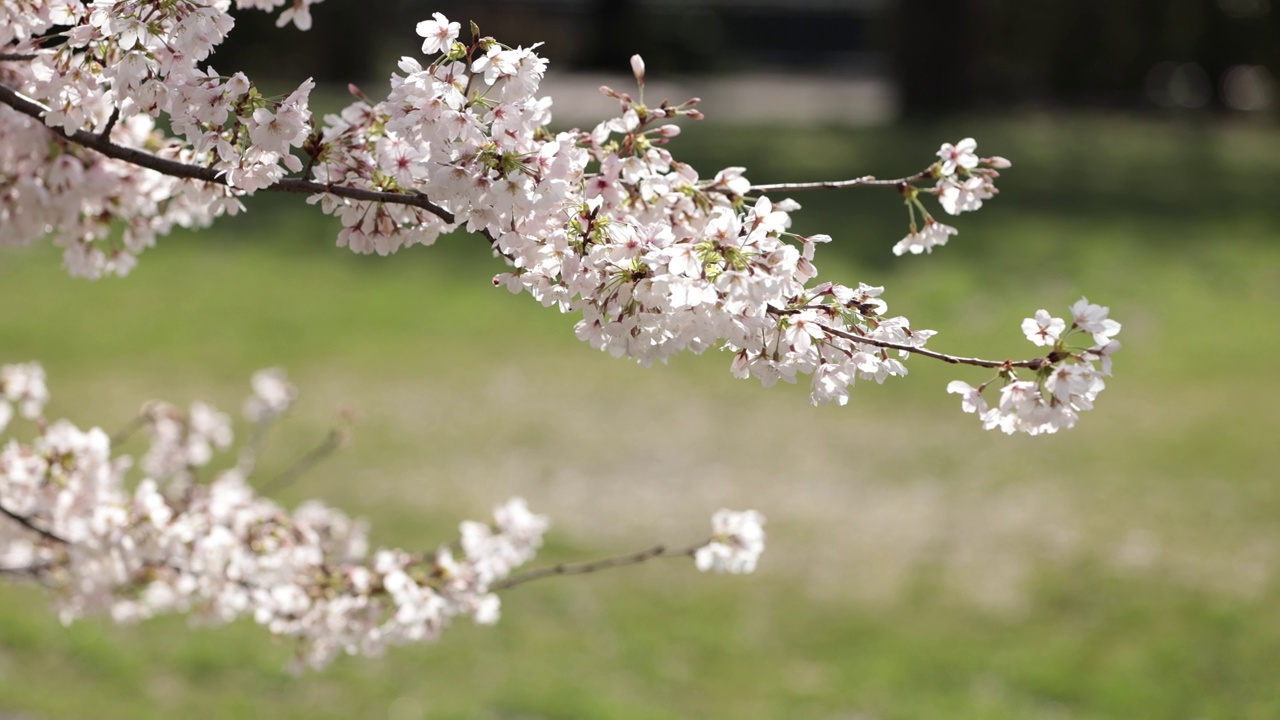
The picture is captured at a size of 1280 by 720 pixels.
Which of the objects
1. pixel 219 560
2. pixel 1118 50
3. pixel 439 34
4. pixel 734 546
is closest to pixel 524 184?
pixel 439 34

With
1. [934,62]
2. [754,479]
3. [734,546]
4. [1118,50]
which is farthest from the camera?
[1118,50]

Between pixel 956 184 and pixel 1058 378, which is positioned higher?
pixel 956 184

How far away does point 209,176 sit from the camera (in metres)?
1.95

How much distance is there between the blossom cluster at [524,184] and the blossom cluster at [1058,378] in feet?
0.50

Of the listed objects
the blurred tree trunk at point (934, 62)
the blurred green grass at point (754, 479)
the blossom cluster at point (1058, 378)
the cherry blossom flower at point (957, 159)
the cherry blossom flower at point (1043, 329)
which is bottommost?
the blossom cluster at point (1058, 378)

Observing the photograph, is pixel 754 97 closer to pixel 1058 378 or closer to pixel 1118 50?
pixel 1118 50

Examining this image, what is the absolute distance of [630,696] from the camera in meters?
4.85

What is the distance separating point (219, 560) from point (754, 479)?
4691mm

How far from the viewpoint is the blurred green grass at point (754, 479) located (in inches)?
194

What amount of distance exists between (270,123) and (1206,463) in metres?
6.71

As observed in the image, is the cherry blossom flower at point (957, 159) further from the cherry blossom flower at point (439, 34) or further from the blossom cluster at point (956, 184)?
the cherry blossom flower at point (439, 34)

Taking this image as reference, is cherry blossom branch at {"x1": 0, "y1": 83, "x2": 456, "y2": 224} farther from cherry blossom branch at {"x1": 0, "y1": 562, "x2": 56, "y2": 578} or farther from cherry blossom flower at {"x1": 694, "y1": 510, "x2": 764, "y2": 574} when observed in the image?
cherry blossom branch at {"x1": 0, "y1": 562, "x2": 56, "y2": 578}

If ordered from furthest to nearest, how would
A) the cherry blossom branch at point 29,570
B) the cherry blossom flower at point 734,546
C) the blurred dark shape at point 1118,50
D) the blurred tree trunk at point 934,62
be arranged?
the blurred dark shape at point 1118,50 < the blurred tree trunk at point 934,62 < the cherry blossom branch at point 29,570 < the cherry blossom flower at point 734,546

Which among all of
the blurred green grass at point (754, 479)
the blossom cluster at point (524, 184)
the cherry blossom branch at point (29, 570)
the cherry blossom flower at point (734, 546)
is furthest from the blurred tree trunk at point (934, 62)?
the blossom cluster at point (524, 184)
